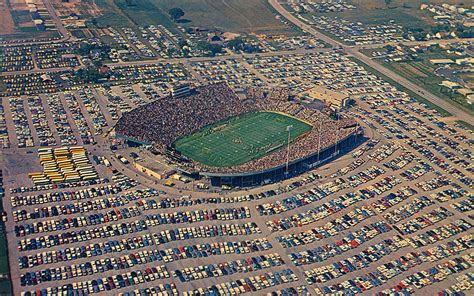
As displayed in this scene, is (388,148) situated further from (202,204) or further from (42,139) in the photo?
(42,139)

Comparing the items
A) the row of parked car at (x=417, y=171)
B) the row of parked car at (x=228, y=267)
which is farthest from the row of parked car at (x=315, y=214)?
the row of parked car at (x=417, y=171)

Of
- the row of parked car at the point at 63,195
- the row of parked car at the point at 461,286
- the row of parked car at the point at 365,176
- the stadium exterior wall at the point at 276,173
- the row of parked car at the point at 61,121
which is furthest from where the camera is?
the row of parked car at the point at 61,121

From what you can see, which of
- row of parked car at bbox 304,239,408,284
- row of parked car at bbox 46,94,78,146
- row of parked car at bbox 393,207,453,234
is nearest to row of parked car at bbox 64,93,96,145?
row of parked car at bbox 46,94,78,146

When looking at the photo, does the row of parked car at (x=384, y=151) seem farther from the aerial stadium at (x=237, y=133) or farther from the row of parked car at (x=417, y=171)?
the row of parked car at (x=417, y=171)

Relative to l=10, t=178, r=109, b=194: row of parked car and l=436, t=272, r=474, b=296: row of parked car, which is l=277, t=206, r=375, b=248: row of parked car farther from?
l=10, t=178, r=109, b=194: row of parked car

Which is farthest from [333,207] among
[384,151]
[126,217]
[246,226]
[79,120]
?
[79,120]

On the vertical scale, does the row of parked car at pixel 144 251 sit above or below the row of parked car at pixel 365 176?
above

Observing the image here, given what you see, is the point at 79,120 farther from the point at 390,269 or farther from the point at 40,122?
the point at 390,269
